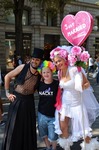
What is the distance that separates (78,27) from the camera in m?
4.88

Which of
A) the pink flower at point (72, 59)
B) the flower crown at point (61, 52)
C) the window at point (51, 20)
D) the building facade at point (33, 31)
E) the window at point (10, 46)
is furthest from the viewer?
the window at point (51, 20)

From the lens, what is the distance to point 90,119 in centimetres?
482

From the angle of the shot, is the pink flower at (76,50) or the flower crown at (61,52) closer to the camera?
the pink flower at (76,50)

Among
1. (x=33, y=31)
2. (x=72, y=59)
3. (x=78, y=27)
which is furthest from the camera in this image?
(x=33, y=31)

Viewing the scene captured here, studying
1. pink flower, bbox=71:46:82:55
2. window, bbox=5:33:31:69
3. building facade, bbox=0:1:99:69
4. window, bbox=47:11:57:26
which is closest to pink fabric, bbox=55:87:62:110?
pink flower, bbox=71:46:82:55

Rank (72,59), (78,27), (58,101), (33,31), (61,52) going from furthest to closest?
(33,31), (78,27), (58,101), (61,52), (72,59)

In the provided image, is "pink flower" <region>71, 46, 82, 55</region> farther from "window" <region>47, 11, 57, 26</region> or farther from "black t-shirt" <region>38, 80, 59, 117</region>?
"window" <region>47, 11, 57, 26</region>

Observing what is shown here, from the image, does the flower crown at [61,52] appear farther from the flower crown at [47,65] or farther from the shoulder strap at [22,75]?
the shoulder strap at [22,75]

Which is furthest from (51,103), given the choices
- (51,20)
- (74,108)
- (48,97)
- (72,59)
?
(51,20)

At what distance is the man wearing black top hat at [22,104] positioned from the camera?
4547mm

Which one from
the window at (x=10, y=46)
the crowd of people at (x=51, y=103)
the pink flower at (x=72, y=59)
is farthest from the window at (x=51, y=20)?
the pink flower at (x=72, y=59)

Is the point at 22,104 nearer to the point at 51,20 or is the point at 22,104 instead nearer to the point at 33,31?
the point at 33,31

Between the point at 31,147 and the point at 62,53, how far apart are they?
159cm

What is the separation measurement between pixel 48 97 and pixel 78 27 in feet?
4.16
